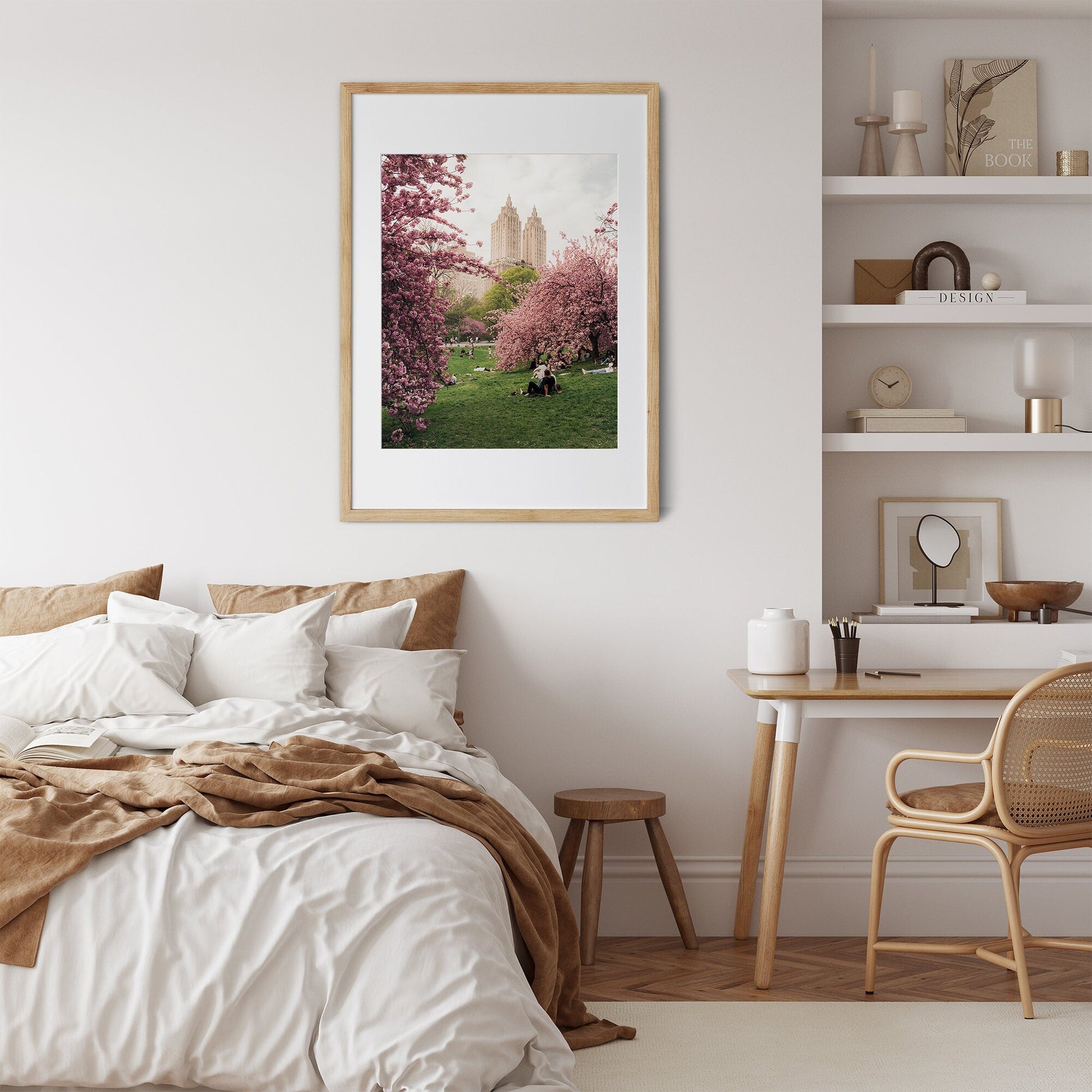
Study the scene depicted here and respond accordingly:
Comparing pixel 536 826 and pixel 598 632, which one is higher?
pixel 598 632

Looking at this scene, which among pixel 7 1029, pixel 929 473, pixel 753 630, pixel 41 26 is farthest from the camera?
pixel 929 473

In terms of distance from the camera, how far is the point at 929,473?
152 inches

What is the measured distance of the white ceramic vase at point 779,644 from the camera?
10.8 feet

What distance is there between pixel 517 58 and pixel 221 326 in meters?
1.31

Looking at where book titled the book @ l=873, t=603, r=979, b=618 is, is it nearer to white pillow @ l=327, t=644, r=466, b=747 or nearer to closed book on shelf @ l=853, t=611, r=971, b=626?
closed book on shelf @ l=853, t=611, r=971, b=626

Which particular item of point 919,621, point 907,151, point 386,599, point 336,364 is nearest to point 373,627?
point 386,599

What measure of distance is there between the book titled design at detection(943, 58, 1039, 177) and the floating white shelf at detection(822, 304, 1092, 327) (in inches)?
20.2

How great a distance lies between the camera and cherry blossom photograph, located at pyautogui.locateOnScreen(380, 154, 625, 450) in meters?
3.68

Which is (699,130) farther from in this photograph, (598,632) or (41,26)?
(41,26)

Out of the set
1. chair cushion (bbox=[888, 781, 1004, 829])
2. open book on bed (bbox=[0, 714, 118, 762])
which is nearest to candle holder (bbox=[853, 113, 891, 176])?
chair cushion (bbox=[888, 781, 1004, 829])

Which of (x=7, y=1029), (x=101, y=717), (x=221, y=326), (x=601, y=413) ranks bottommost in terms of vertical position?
(x=7, y=1029)

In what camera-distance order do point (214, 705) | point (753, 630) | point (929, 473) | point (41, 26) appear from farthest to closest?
point (929, 473) → point (41, 26) → point (753, 630) → point (214, 705)

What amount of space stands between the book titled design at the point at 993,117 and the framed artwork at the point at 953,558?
3.75 feet

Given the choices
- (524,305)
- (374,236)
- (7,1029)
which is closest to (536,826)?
(7,1029)
